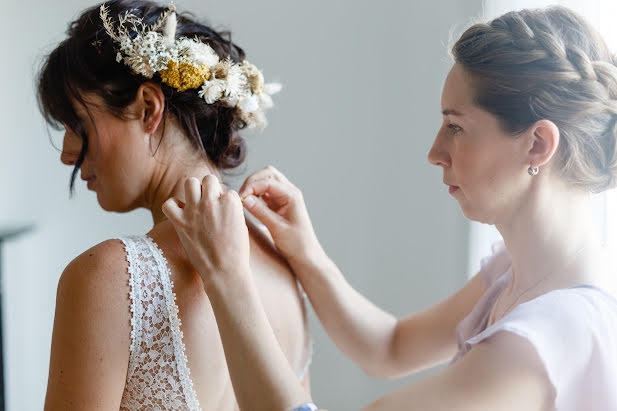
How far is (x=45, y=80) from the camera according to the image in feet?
4.09

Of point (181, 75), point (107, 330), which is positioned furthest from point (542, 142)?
point (107, 330)

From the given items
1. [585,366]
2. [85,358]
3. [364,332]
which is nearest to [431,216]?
[364,332]

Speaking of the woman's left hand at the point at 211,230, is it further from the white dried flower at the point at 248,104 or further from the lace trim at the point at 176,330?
the white dried flower at the point at 248,104

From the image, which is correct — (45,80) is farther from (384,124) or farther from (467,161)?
(384,124)

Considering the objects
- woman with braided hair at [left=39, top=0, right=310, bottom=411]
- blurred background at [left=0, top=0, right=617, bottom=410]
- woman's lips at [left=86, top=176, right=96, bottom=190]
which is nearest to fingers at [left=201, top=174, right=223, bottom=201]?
woman with braided hair at [left=39, top=0, right=310, bottom=411]

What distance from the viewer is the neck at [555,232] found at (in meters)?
1.08

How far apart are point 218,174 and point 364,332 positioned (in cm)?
51

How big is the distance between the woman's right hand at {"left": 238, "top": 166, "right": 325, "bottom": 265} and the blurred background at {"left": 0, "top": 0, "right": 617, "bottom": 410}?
3.07ft

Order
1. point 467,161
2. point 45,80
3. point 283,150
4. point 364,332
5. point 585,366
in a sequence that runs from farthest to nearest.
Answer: point 283,150 → point 364,332 → point 45,80 → point 467,161 → point 585,366

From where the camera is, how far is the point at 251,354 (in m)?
0.98

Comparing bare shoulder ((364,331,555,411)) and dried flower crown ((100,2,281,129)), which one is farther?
dried flower crown ((100,2,281,129))

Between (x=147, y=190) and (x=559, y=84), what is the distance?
0.78 meters

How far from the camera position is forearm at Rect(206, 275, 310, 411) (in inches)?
38.3

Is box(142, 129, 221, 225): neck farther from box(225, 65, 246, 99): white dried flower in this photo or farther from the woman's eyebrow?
the woman's eyebrow
